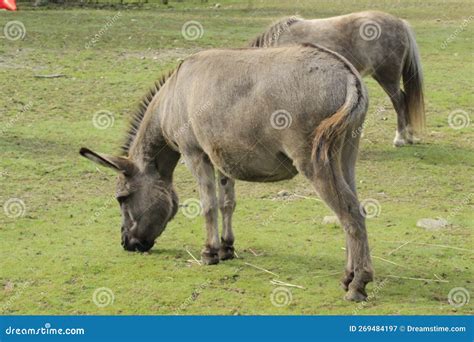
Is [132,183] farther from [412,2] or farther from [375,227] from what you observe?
[412,2]

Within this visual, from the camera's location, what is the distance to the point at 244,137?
7.37 meters

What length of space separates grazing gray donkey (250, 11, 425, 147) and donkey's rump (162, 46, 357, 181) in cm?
458

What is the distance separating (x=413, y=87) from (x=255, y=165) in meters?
5.52

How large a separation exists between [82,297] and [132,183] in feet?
4.29

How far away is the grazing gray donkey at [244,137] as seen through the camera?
6.90 m

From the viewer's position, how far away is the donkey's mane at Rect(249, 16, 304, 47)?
11.9m

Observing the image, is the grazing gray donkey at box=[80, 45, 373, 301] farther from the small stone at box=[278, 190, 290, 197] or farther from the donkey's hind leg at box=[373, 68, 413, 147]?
the donkey's hind leg at box=[373, 68, 413, 147]

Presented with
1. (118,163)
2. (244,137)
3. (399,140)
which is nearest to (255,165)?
(244,137)

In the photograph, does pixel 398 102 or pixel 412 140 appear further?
pixel 412 140

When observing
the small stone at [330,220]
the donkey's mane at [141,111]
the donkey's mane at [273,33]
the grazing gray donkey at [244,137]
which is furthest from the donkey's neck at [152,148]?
the donkey's mane at [273,33]

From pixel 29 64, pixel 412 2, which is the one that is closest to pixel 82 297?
pixel 29 64

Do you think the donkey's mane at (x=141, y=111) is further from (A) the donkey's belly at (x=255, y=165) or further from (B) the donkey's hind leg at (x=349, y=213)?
(B) the donkey's hind leg at (x=349, y=213)

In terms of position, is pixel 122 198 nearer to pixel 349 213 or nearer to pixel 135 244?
pixel 135 244

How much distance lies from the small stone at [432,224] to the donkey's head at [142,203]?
8.17ft
